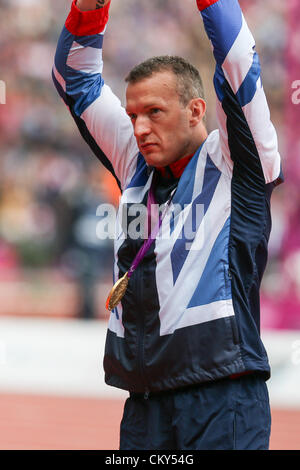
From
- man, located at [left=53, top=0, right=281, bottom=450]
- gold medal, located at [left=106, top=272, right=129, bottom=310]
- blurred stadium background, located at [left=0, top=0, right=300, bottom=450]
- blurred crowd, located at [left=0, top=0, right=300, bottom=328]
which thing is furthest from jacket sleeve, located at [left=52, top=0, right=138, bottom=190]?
blurred crowd, located at [left=0, top=0, right=300, bottom=328]

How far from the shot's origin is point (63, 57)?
277 centimetres

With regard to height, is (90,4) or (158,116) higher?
(90,4)

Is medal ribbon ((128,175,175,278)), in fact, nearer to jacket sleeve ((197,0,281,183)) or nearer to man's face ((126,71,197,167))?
man's face ((126,71,197,167))

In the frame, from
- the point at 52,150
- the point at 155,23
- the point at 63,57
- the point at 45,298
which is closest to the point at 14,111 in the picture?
A: the point at 52,150

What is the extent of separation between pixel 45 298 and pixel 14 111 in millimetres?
4908

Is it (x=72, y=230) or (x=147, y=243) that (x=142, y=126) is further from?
(x=72, y=230)

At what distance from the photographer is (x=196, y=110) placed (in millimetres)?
2570

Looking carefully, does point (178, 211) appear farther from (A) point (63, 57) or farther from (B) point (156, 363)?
(A) point (63, 57)

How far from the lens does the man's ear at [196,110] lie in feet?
8.41

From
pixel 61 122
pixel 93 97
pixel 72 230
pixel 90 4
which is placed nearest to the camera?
→ pixel 90 4

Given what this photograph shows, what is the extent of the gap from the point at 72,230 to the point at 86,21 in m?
9.46

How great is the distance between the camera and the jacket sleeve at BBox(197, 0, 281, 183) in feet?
7.76

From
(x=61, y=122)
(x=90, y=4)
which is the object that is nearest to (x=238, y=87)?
(x=90, y=4)

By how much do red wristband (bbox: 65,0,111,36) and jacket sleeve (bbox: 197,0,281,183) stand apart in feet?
1.41
